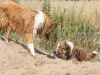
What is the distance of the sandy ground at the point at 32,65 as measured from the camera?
7826 millimetres

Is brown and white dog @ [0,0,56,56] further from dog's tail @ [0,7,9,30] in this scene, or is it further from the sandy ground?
the sandy ground

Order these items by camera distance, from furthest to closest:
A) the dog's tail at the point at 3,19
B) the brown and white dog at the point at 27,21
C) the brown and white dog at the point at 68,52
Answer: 1. the dog's tail at the point at 3,19
2. the brown and white dog at the point at 68,52
3. the brown and white dog at the point at 27,21

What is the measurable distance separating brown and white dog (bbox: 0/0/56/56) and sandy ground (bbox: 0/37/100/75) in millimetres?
410

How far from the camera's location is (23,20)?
33.0ft

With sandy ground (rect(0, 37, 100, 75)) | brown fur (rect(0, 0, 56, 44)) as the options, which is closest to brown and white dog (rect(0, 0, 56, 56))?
brown fur (rect(0, 0, 56, 44))

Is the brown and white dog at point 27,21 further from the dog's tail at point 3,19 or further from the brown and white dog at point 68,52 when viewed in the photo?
the brown and white dog at point 68,52

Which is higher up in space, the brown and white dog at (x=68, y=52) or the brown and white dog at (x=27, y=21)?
the brown and white dog at (x=27, y=21)

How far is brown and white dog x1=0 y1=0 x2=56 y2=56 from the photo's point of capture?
9891mm

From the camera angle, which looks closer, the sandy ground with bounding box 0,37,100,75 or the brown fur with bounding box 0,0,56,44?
the sandy ground with bounding box 0,37,100,75

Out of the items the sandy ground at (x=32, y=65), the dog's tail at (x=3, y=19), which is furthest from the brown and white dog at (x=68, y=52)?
the dog's tail at (x=3, y=19)

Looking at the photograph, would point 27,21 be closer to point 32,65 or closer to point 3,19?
point 3,19

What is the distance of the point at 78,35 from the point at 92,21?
3.27m

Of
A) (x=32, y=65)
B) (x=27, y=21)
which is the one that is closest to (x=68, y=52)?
(x=27, y=21)

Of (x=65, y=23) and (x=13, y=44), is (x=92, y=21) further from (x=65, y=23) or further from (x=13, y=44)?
(x=13, y=44)
